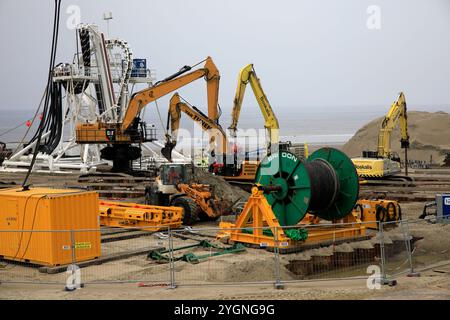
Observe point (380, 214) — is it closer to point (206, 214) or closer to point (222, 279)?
point (206, 214)

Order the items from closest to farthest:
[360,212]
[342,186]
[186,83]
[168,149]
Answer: [342,186] < [360,212] < [168,149] < [186,83]

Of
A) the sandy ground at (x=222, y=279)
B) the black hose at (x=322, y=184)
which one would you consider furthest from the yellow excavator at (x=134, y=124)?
the sandy ground at (x=222, y=279)

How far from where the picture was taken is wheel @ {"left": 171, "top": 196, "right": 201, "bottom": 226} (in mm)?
23031

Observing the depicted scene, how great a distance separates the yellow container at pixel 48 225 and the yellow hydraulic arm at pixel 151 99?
1775cm

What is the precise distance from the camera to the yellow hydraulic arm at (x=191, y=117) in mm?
33062

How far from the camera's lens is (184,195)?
24.0 metres

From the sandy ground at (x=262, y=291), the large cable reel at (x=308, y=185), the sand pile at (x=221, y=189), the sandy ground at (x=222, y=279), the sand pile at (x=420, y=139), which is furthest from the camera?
the sand pile at (x=420, y=139)

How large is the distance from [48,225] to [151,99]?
20.9m

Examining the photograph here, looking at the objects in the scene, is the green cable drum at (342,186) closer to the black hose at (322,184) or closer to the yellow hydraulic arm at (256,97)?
the black hose at (322,184)

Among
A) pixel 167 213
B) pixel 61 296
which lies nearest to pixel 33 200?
pixel 61 296

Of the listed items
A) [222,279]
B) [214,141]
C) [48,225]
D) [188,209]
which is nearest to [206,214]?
[188,209]

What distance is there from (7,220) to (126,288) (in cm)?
534

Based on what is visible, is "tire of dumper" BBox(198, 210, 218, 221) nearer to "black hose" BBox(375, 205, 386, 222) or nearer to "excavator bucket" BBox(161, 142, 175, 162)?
"black hose" BBox(375, 205, 386, 222)
